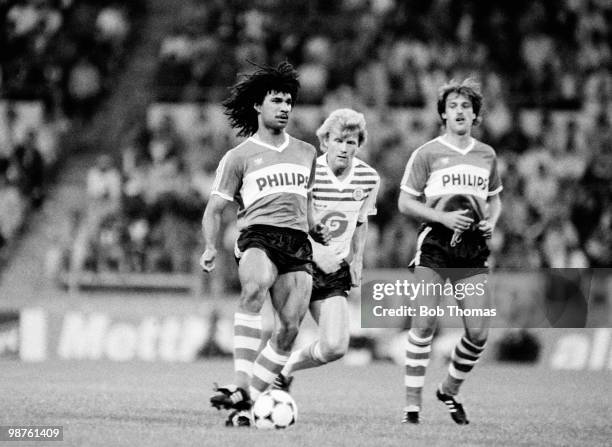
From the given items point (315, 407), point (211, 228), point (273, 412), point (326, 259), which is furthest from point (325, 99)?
point (273, 412)

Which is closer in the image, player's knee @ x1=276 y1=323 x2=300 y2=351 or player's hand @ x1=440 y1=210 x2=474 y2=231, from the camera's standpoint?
player's knee @ x1=276 y1=323 x2=300 y2=351

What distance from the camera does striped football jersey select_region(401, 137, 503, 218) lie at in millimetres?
10023

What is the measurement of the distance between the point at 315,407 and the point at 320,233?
2.31 meters

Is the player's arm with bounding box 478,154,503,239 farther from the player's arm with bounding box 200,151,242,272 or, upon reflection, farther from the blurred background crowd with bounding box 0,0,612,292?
the blurred background crowd with bounding box 0,0,612,292

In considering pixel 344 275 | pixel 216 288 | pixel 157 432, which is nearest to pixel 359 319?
pixel 216 288

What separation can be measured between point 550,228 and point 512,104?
3094mm

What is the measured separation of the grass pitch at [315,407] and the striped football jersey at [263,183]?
4.86ft

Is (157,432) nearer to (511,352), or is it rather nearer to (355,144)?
(355,144)

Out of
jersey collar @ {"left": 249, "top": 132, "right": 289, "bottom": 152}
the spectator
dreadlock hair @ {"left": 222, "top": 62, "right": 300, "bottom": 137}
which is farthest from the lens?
the spectator

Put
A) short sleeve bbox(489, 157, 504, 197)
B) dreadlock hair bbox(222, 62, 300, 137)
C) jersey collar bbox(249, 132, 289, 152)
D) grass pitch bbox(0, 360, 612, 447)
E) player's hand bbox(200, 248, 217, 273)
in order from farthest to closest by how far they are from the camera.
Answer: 1. short sleeve bbox(489, 157, 504, 197)
2. dreadlock hair bbox(222, 62, 300, 137)
3. jersey collar bbox(249, 132, 289, 152)
4. player's hand bbox(200, 248, 217, 273)
5. grass pitch bbox(0, 360, 612, 447)

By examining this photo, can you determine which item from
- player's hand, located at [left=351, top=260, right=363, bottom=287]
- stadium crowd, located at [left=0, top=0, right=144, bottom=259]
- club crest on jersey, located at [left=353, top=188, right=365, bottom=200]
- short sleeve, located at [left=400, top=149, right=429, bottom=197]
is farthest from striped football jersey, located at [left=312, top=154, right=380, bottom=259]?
→ stadium crowd, located at [left=0, top=0, right=144, bottom=259]

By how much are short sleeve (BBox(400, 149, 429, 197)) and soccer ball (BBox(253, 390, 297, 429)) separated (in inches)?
89.1

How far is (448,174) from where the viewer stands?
10.0 metres

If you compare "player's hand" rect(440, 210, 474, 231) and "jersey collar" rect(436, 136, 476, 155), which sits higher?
"jersey collar" rect(436, 136, 476, 155)
